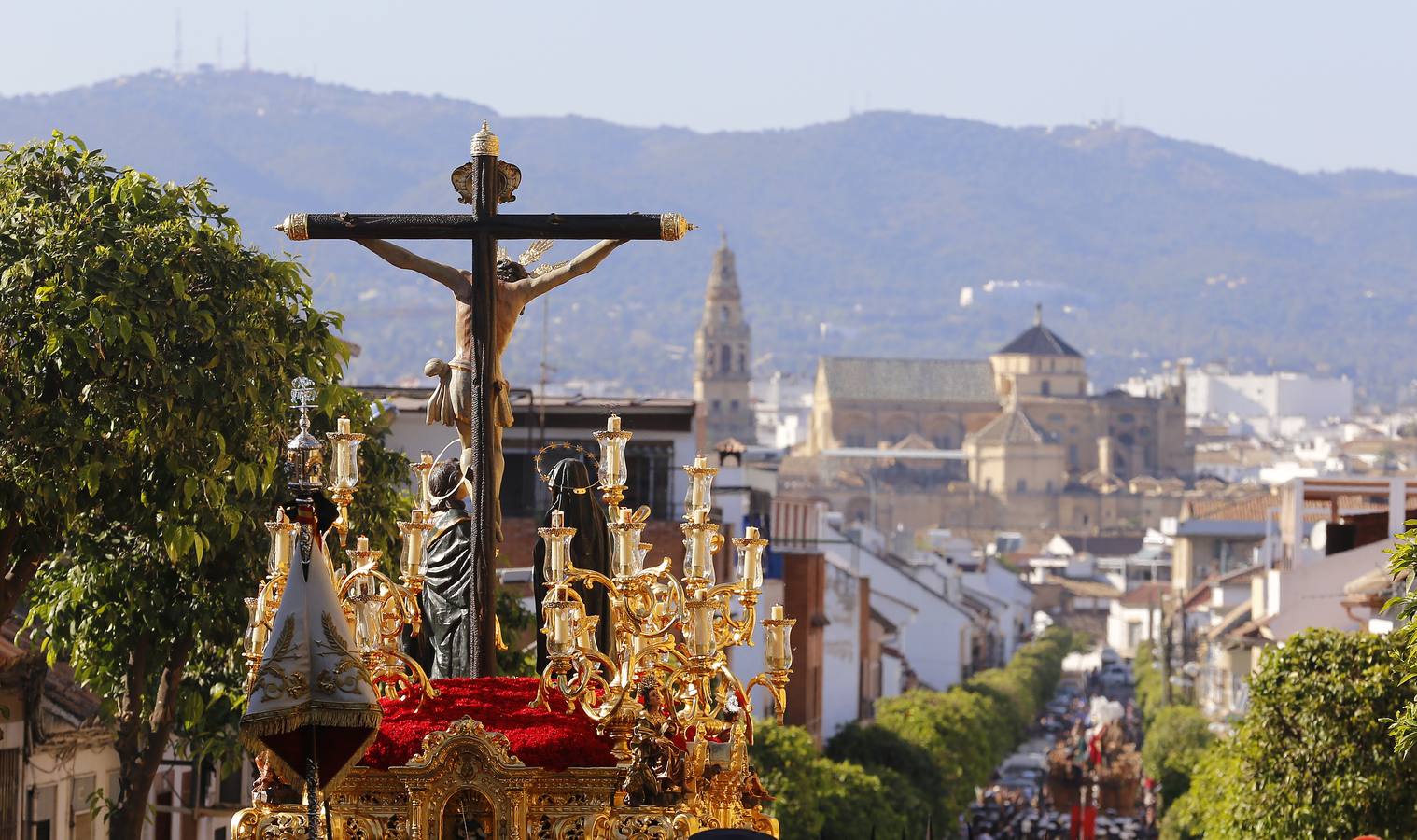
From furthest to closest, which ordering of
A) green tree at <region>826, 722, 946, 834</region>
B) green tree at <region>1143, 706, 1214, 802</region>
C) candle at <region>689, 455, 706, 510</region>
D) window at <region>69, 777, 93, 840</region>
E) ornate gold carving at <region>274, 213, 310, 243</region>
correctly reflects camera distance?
green tree at <region>1143, 706, 1214, 802</region>, green tree at <region>826, 722, 946, 834</region>, window at <region>69, 777, 93, 840</region>, ornate gold carving at <region>274, 213, 310, 243</region>, candle at <region>689, 455, 706, 510</region>

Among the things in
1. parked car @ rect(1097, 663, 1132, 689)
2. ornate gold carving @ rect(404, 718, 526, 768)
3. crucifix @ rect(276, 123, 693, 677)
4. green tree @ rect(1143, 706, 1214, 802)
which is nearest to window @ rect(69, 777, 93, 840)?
crucifix @ rect(276, 123, 693, 677)

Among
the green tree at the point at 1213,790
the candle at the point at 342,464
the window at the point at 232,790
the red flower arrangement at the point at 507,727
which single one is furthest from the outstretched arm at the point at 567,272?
the window at the point at 232,790

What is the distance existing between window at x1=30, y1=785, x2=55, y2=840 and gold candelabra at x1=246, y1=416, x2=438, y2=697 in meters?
16.4

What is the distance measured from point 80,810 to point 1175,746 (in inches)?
2230

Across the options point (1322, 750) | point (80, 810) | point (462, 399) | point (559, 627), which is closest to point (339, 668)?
point (559, 627)

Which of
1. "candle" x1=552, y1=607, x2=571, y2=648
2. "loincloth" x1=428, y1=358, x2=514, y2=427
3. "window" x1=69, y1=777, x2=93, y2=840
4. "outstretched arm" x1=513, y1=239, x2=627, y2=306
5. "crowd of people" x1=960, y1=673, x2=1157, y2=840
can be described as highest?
"outstretched arm" x1=513, y1=239, x2=627, y2=306

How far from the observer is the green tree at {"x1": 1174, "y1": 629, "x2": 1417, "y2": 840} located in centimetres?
2905

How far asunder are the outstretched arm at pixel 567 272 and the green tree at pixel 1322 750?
710 inches

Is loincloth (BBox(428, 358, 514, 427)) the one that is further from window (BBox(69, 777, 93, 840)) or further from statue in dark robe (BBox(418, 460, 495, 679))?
window (BBox(69, 777, 93, 840))

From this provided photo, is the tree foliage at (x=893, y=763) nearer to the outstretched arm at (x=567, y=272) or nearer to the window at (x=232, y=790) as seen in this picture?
the window at (x=232, y=790)

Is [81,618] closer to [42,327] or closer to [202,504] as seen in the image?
[202,504]

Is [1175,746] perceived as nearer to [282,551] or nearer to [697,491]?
[697,491]

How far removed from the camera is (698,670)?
11.0 metres

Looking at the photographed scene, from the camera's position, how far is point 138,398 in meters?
17.4
